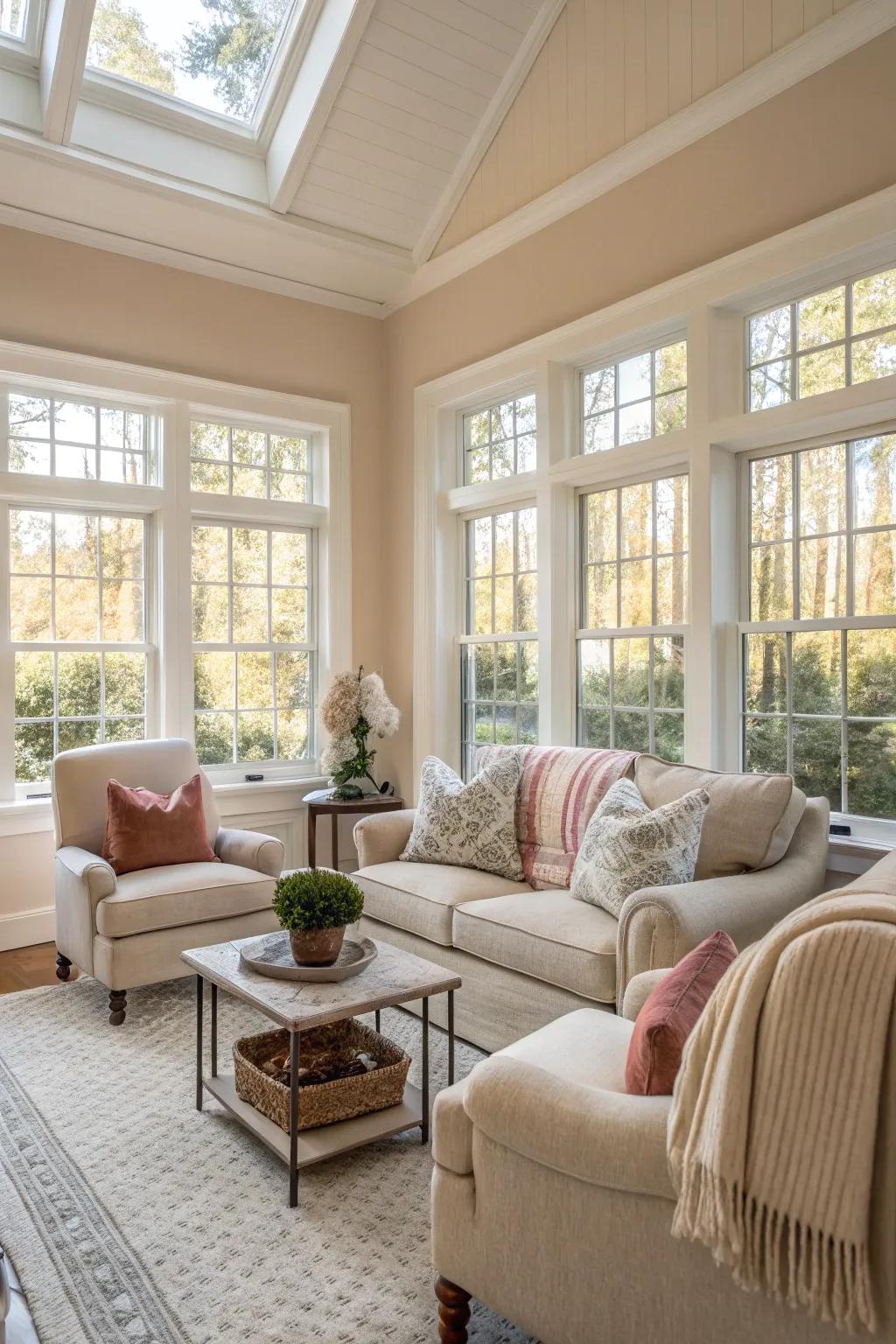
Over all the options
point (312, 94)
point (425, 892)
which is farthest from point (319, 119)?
point (425, 892)

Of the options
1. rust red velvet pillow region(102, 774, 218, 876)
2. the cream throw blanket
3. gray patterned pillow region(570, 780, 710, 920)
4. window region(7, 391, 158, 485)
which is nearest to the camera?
the cream throw blanket

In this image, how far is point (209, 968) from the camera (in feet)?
8.55

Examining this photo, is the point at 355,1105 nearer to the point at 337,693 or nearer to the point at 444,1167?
the point at 444,1167

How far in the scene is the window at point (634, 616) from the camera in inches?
152

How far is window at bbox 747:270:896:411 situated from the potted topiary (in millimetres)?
2393

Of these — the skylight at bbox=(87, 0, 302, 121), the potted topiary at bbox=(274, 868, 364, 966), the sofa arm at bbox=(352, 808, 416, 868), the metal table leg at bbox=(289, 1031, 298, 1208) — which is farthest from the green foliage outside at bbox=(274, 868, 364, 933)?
the skylight at bbox=(87, 0, 302, 121)

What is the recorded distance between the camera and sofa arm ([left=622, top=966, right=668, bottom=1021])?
2.17 metres

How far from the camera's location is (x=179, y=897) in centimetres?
357

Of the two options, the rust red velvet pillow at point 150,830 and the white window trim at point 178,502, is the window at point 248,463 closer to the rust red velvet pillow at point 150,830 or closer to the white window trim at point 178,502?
the white window trim at point 178,502

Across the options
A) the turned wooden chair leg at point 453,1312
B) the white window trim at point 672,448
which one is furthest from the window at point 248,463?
the turned wooden chair leg at point 453,1312

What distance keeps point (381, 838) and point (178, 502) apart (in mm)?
2121

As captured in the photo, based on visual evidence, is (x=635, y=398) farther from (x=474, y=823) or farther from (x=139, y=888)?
(x=139, y=888)

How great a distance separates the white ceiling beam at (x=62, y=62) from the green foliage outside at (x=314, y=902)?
11.1ft

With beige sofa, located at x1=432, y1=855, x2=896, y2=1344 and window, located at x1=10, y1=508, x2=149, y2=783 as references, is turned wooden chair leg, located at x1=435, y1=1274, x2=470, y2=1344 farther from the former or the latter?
window, located at x1=10, y1=508, x2=149, y2=783
